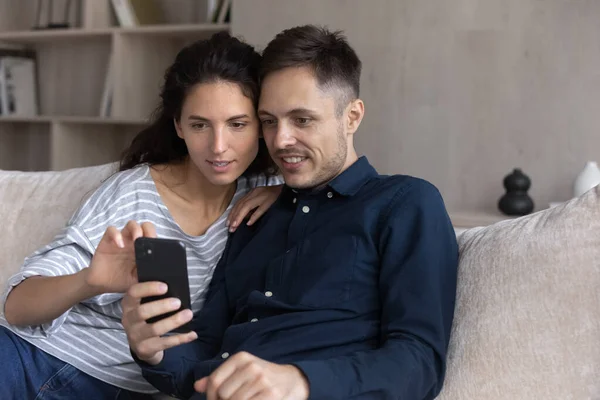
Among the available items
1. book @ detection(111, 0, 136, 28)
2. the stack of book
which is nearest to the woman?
book @ detection(111, 0, 136, 28)

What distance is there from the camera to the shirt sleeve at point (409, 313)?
1.12 meters

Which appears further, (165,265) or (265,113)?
(265,113)

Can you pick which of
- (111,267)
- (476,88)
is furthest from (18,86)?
(111,267)

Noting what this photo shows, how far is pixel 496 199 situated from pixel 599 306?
74.5 inches

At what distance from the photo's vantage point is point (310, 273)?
1370mm

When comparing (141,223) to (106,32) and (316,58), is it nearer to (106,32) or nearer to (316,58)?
(316,58)

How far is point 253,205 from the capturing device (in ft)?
5.22

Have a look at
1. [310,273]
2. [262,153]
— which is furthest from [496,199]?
[310,273]

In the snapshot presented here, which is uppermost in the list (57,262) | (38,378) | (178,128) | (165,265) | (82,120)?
(178,128)

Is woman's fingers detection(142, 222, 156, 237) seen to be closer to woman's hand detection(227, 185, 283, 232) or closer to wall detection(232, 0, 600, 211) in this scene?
woman's hand detection(227, 185, 283, 232)

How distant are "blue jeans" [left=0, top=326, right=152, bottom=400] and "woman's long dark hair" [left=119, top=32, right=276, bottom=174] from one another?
0.44m

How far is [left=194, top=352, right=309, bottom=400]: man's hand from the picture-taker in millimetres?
1043

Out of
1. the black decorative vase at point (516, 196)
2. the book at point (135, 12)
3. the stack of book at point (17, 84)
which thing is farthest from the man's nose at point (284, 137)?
the stack of book at point (17, 84)

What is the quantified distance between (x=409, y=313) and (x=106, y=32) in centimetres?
306
